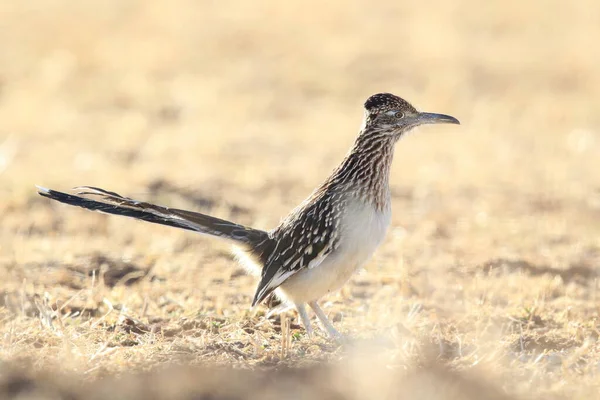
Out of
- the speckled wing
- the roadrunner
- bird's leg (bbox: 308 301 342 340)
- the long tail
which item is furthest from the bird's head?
bird's leg (bbox: 308 301 342 340)

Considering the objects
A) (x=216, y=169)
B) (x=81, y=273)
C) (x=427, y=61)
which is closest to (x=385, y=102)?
(x=81, y=273)

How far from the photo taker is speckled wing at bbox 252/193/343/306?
5.36 metres

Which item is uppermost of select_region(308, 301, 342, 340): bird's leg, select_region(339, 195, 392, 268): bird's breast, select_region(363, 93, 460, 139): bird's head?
select_region(363, 93, 460, 139): bird's head

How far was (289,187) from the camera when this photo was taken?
1005 centimetres

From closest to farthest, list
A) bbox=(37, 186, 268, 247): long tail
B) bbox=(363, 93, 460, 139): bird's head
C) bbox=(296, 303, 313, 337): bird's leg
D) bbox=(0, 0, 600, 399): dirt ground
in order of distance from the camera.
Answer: bbox=(0, 0, 600, 399): dirt ground, bbox=(296, 303, 313, 337): bird's leg, bbox=(37, 186, 268, 247): long tail, bbox=(363, 93, 460, 139): bird's head

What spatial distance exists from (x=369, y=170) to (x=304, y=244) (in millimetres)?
550

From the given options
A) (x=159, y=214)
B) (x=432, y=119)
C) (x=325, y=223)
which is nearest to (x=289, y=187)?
(x=432, y=119)

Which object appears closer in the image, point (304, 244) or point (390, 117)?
point (304, 244)

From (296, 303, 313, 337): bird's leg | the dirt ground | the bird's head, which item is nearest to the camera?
the dirt ground

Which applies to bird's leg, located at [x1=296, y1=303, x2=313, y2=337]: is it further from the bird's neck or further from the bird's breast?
the bird's neck

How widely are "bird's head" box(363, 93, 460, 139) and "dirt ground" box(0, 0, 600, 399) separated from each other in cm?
102

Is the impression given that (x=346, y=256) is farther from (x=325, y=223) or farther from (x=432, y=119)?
(x=432, y=119)

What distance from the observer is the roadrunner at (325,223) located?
5.36 m

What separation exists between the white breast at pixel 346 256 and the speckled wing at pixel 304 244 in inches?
1.6
